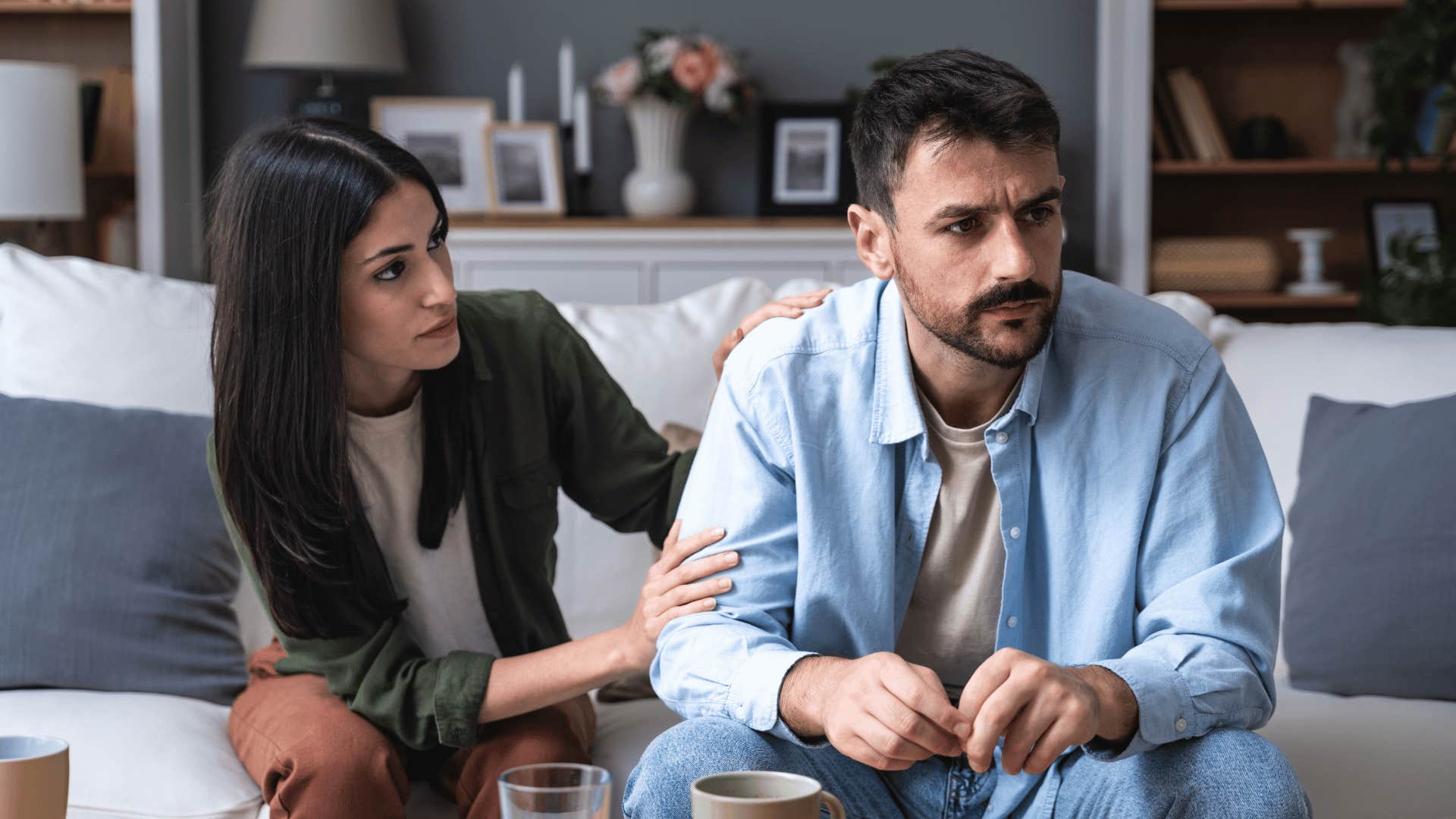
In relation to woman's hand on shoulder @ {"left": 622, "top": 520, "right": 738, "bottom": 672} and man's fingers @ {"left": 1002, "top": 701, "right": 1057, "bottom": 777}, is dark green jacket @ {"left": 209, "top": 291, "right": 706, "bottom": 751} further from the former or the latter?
man's fingers @ {"left": 1002, "top": 701, "right": 1057, "bottom": 777}

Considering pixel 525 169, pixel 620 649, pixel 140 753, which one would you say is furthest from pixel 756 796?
pixel 525 169

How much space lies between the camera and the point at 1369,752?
5.08 ft

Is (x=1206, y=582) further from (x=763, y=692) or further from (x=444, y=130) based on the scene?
(x=444, y=130)

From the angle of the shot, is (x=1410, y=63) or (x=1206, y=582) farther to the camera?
(x=1410, y=63)

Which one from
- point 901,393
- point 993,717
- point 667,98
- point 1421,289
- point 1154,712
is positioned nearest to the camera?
point 993,717

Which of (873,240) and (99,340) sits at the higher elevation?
(873,240)

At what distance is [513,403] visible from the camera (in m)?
1.60

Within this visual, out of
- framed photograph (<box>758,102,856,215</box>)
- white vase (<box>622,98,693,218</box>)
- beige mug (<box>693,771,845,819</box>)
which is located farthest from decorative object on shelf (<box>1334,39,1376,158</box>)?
beige mug (<box>693,771,845,819</box>)

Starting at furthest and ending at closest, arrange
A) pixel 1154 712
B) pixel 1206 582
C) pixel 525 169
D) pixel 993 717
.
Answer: pixel 525 169 → pixel 1206 582 → pixel 1154 712 → pixel 993 717

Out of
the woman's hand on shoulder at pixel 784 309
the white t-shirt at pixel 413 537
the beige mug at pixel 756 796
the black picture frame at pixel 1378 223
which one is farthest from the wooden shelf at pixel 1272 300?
the beige mug at pixel 756 796

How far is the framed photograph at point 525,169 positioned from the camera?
4027 millimetres

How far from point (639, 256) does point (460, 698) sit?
252 centimetres

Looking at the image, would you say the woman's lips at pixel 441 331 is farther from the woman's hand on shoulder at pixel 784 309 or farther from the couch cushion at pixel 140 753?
the couch cushion at pixel 140 753

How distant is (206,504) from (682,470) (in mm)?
636
